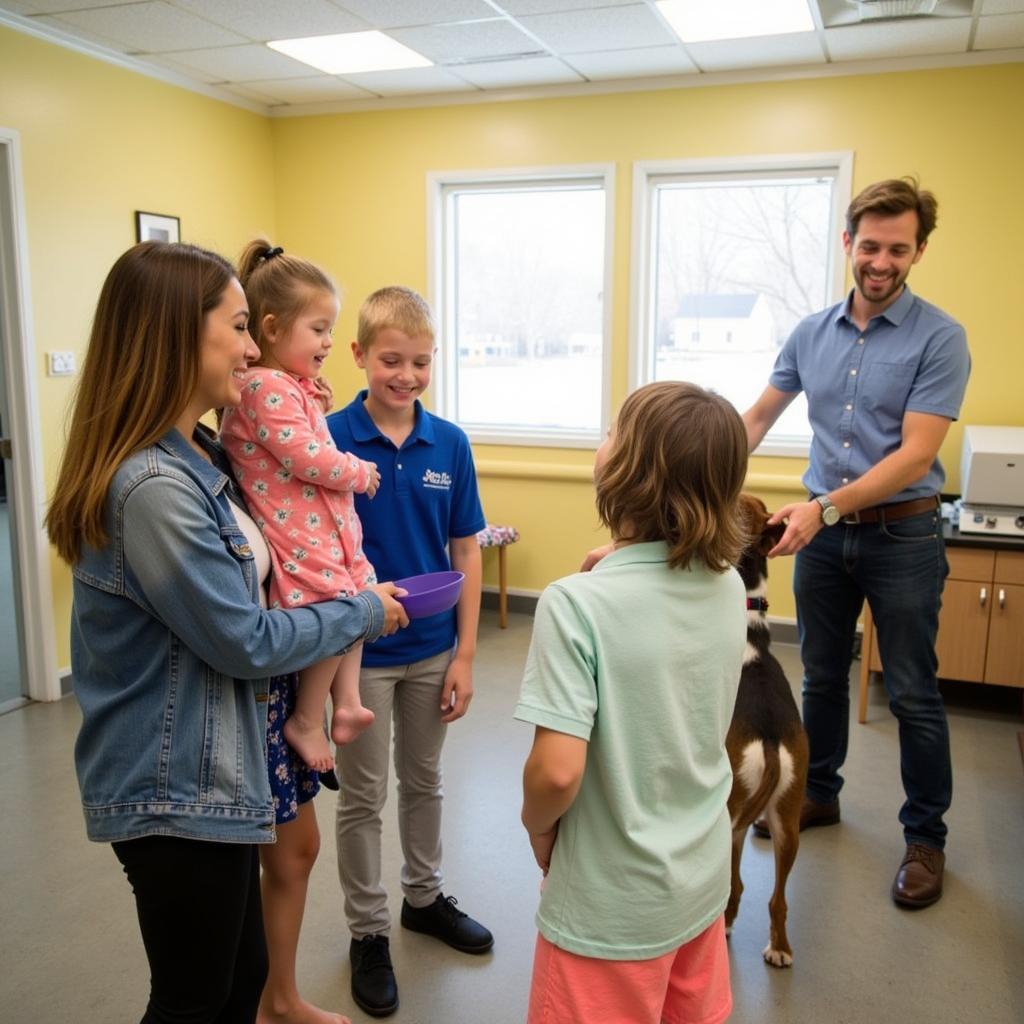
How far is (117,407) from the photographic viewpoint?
1212 mm

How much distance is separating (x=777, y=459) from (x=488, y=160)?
2.11m

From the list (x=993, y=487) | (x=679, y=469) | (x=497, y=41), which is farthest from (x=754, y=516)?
(x=497, y=41)

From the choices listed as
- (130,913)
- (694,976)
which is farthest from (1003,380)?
(130,913)

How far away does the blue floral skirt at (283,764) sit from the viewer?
1523mm

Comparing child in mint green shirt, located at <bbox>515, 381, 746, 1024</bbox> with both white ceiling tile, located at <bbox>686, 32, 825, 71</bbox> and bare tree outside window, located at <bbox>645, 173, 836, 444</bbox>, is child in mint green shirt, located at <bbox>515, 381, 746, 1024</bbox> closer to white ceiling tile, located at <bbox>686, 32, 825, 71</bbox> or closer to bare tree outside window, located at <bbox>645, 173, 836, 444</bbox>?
white ceiling tile, located at <bbox>686, 32, 825, 71</bbox>

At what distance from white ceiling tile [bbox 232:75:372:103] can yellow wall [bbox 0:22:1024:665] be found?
→ 181 mm

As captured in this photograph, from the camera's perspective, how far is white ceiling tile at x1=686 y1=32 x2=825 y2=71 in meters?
3.88

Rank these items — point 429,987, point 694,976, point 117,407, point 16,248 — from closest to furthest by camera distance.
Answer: point 117,407, point 694,976, point 429,987, point 16,248

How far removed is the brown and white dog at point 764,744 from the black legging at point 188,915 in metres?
1.08

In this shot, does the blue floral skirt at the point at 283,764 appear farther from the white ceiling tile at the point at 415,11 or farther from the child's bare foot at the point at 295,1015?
the white ceiling tile at the point at 415,11

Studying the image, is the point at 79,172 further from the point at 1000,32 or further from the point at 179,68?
the point at 1000,32

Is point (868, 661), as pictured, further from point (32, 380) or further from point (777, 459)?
point (32, 380)

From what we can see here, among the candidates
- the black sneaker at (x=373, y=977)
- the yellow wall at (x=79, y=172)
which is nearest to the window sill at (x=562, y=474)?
the yellow wall at (x=79, y=172)

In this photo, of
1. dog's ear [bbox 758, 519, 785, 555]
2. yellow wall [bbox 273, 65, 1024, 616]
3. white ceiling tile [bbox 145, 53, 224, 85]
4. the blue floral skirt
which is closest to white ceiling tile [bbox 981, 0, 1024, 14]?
yellow wall [bbox 273, 65, 1024, 616]
